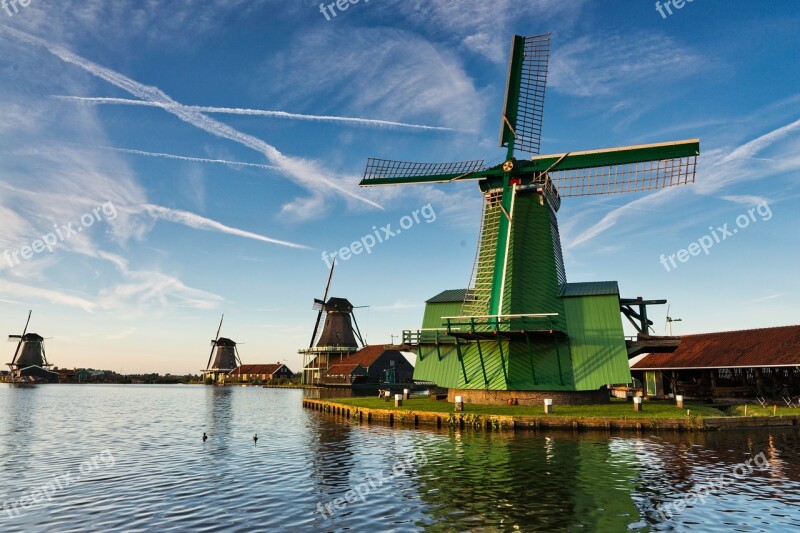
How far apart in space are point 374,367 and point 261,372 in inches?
2317

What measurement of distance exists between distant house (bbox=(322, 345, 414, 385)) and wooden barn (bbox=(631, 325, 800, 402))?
146 feet

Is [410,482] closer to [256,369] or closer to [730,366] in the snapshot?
[730,366]

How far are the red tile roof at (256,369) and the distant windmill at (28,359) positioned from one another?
49.7 m

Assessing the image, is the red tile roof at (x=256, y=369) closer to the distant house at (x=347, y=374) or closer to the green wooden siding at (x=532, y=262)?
the distant house at (x=347, y=374)

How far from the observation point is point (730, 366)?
39.2 m

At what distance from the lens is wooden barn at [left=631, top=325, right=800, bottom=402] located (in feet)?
125

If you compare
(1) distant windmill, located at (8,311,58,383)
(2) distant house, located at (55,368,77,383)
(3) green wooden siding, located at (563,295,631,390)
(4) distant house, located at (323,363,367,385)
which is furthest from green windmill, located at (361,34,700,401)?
(2) distant house, located at (55,368,77,383)

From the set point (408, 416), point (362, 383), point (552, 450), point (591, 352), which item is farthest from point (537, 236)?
point (362, 383)

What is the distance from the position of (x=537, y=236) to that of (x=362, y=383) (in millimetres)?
58003

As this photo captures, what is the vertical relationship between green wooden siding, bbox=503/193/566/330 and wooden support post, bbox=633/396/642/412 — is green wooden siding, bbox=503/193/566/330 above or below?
above

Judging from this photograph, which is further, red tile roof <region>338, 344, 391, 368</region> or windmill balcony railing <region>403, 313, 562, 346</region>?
red tile roof <region>338, 344, 391, 368</region>

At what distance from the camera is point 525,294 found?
35.2m

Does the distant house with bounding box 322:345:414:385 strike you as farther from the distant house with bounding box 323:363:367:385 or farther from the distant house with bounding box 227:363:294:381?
the distant house with bounding box 227:363:294:381

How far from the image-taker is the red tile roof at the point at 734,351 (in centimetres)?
3700
